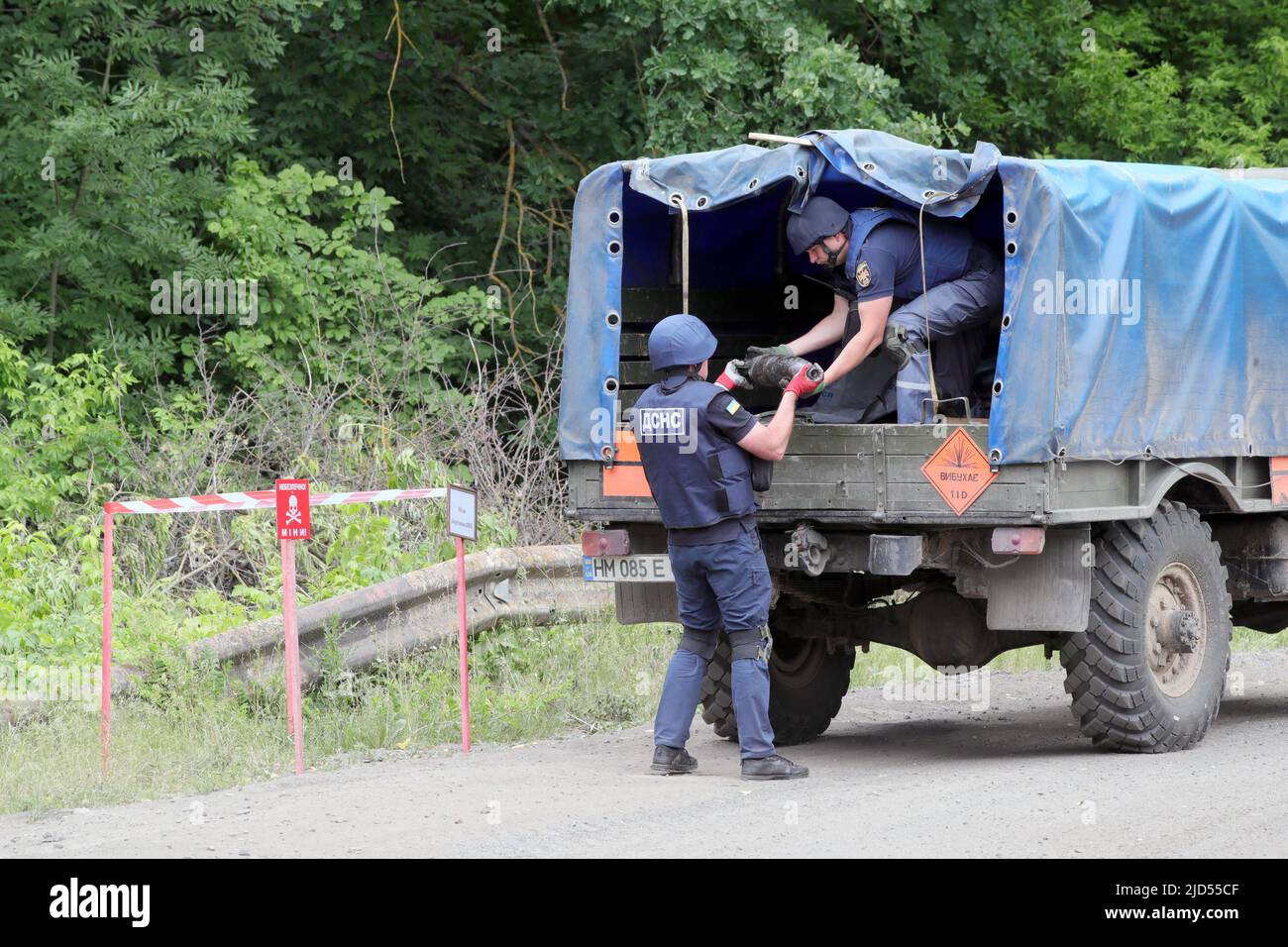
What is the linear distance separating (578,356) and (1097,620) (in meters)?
2.78

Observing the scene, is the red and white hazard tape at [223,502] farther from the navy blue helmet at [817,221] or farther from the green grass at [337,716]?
the navy blue helmet at [817,221]

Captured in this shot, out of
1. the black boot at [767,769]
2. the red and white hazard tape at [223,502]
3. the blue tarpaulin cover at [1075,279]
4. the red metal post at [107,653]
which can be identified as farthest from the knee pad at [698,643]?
the red metal post at [107,653]

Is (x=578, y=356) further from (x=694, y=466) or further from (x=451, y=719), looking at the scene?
(x=451, y=719)

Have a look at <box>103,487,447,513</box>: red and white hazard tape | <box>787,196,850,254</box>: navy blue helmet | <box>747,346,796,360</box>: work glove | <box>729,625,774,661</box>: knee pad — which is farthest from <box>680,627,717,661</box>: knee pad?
<box>787,196,850,254</box>: navy blue helmet

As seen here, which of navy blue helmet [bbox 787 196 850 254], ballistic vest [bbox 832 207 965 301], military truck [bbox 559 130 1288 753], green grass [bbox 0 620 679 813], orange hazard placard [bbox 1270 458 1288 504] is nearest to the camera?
→ military truck [bbox 559 130 1288 753]

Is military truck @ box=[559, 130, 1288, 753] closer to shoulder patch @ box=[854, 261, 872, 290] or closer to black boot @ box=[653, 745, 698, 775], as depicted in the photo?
shoulder patch @ box=[854, 261, 872, 290]

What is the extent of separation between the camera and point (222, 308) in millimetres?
15555

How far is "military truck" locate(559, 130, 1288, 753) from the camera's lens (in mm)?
7988

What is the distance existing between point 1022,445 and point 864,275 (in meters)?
1.20

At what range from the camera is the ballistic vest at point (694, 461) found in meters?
7.89

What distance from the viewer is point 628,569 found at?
8.81 meters

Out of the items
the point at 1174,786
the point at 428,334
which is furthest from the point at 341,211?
the point at 1174,786

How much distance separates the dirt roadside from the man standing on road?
1.05 ft

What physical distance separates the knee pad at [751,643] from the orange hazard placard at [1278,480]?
306 centimetres
